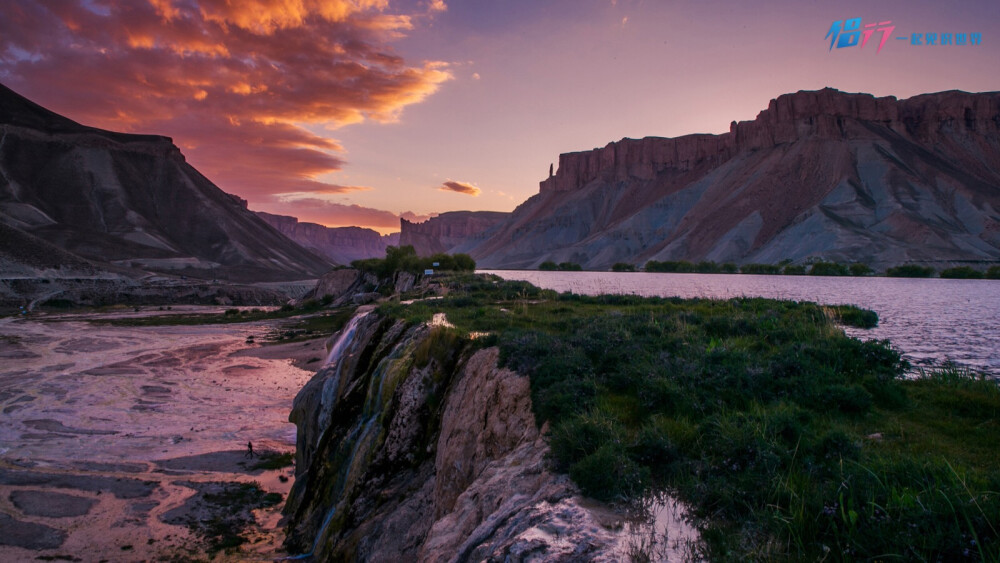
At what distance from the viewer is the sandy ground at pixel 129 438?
484 inches

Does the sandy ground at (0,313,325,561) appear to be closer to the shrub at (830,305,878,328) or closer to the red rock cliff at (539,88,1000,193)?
the shrub at (830,305,878,328)

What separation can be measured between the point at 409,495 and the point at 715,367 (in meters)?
6.00

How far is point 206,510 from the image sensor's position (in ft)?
45.2

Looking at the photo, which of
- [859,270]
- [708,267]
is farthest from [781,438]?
[708,267]

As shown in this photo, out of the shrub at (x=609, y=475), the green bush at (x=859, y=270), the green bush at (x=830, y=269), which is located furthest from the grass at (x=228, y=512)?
the green bush at (x=859, y=270)

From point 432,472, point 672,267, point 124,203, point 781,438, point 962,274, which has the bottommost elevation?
point 432,472

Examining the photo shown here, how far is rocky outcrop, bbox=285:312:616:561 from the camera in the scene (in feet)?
14.0

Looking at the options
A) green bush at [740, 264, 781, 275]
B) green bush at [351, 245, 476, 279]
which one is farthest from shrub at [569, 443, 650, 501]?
green bush at [740, 264, 781, 275]

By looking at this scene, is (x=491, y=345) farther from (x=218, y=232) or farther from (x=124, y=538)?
(x=218, y=232)

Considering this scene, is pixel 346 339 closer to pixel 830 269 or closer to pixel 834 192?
pixel 830 269

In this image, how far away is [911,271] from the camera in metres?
78.7

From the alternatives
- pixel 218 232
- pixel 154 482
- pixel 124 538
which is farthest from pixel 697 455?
pixel 218 232

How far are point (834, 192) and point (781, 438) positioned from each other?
137716 millimetres

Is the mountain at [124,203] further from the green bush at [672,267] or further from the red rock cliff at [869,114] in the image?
the red rock cliff at [869,114]
